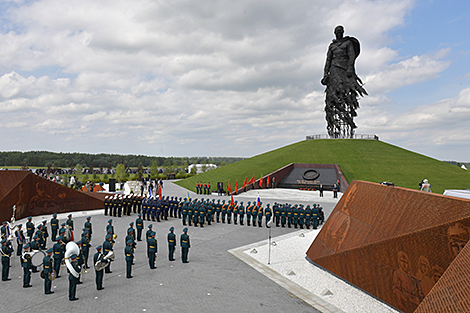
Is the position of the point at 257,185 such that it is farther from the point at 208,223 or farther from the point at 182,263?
the point at 182,263

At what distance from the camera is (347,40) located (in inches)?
1756

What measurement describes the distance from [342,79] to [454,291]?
4413 centimetres

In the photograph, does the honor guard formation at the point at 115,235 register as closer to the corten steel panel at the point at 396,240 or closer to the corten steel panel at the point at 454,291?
the corten steel panel at the point at 396,240

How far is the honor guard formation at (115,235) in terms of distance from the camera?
875cm

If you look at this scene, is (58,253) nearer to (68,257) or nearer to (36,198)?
(68,257)

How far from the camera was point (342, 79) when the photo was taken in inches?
1766

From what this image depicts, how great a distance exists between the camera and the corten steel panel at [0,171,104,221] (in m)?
18.5

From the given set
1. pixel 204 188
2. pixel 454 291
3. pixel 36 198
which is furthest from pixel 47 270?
pixel 204 188

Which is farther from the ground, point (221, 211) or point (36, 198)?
point (36, 198)

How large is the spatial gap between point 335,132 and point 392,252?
43450 millimetres

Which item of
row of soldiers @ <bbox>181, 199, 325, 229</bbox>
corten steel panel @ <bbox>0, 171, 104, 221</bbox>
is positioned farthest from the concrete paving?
corten steel panel @ <bbox>0, 171, 104, 221</bbox>

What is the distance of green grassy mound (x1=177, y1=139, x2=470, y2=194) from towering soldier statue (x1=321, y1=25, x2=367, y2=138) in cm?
478

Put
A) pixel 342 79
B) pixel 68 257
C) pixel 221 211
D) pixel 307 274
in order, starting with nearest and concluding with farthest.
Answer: pixel 68 257, pixel 307 274, pixel 221 211, pixel 342 79

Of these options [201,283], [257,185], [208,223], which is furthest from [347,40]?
[201,283]
